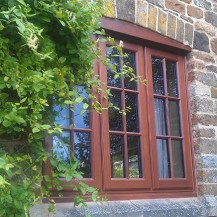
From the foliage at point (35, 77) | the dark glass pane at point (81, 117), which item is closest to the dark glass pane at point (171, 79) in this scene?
the dark glass pane at point (81, 117)

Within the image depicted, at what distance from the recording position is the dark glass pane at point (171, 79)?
13.7 feet

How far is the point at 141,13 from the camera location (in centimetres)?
390

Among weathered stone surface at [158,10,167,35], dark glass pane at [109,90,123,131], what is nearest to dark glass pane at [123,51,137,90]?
dark glass pane at [109,90,123,131]

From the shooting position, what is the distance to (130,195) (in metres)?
3.53

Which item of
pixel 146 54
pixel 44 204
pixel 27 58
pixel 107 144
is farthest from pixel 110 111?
pixel 27 58

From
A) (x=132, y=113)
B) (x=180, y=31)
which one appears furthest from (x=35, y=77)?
(x=180, y=31)

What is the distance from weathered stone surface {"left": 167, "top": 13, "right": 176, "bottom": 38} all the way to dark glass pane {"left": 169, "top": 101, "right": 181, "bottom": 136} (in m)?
0.68

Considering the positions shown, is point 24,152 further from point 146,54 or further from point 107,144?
point 146,54

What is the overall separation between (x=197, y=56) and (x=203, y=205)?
1506 millimetres

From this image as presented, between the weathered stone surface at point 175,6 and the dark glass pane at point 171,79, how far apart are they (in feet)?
1.74

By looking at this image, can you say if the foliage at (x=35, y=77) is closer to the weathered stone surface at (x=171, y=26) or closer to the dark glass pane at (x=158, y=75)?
the dark glass pane at (x=158, y=75)

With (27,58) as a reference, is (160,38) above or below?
above

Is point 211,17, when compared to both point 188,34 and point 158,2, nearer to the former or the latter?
point 188,34

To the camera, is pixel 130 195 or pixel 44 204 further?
pixel 130 195
